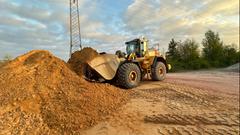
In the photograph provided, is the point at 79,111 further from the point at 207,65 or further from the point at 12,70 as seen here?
the point at 207,65

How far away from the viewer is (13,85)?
→ 18.6 feet

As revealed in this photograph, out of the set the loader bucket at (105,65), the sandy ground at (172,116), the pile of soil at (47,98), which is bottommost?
the sandy ground at (172,116)

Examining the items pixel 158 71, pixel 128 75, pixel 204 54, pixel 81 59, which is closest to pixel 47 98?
pixel 81 59

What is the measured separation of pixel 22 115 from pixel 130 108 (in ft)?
8.72

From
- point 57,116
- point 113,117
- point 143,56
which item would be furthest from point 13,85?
point 143,56

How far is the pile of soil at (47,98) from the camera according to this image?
492 cm

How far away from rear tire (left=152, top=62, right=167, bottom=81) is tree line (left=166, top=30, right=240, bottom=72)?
31164 millimetres

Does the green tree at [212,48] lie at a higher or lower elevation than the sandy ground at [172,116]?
higher

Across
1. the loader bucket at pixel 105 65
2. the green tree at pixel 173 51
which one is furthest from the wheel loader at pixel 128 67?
the green tree at pixel 173 51

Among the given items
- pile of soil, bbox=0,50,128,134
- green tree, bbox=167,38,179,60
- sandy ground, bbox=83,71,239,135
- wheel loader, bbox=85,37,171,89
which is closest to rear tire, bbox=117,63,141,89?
wheel loader, bbox=85,37,171,89

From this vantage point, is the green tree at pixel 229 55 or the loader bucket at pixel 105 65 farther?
the green tree at pixel 229 55

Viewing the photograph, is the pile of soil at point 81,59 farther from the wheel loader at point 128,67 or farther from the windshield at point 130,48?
the windshield at point 130,48

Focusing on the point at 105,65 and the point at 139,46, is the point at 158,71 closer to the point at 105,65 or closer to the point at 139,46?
the point at 139,46

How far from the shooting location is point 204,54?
49.3 metres
